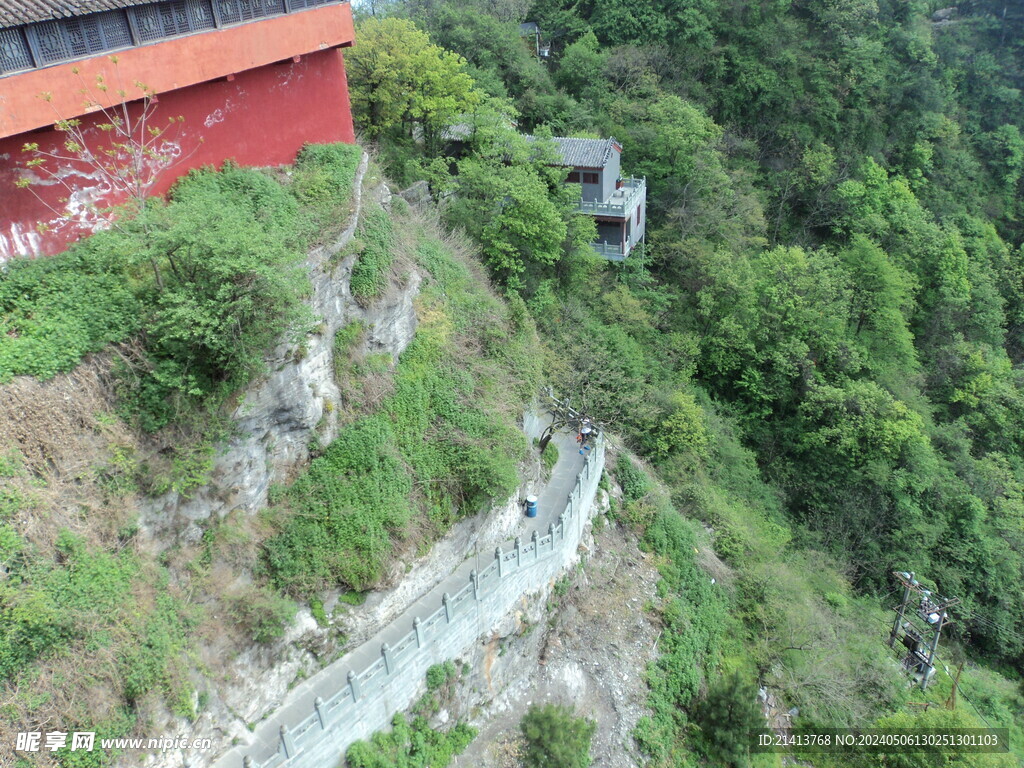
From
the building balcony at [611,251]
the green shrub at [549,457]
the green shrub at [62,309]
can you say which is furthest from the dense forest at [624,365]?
the green shrub at [549,457]

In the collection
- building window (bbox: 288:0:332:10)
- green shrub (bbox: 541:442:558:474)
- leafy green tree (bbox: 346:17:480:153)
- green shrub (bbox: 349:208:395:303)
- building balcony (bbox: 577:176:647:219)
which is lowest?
green shrub (bbox: 541:442:558:474)

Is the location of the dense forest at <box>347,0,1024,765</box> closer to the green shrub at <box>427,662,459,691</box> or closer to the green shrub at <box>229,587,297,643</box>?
the green shrub at <box>427,662,459,691</box>

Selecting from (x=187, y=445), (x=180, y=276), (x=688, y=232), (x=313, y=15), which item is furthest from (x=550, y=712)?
(x=688, y=232)

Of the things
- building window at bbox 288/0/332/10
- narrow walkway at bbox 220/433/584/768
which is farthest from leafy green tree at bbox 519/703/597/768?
building window at bbox 288/0/332/10

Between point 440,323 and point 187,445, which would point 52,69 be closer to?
point 187,445

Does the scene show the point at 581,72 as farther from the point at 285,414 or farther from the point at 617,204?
the point at 285,414

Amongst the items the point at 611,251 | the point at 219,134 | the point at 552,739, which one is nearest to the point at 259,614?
the point at 552,739
